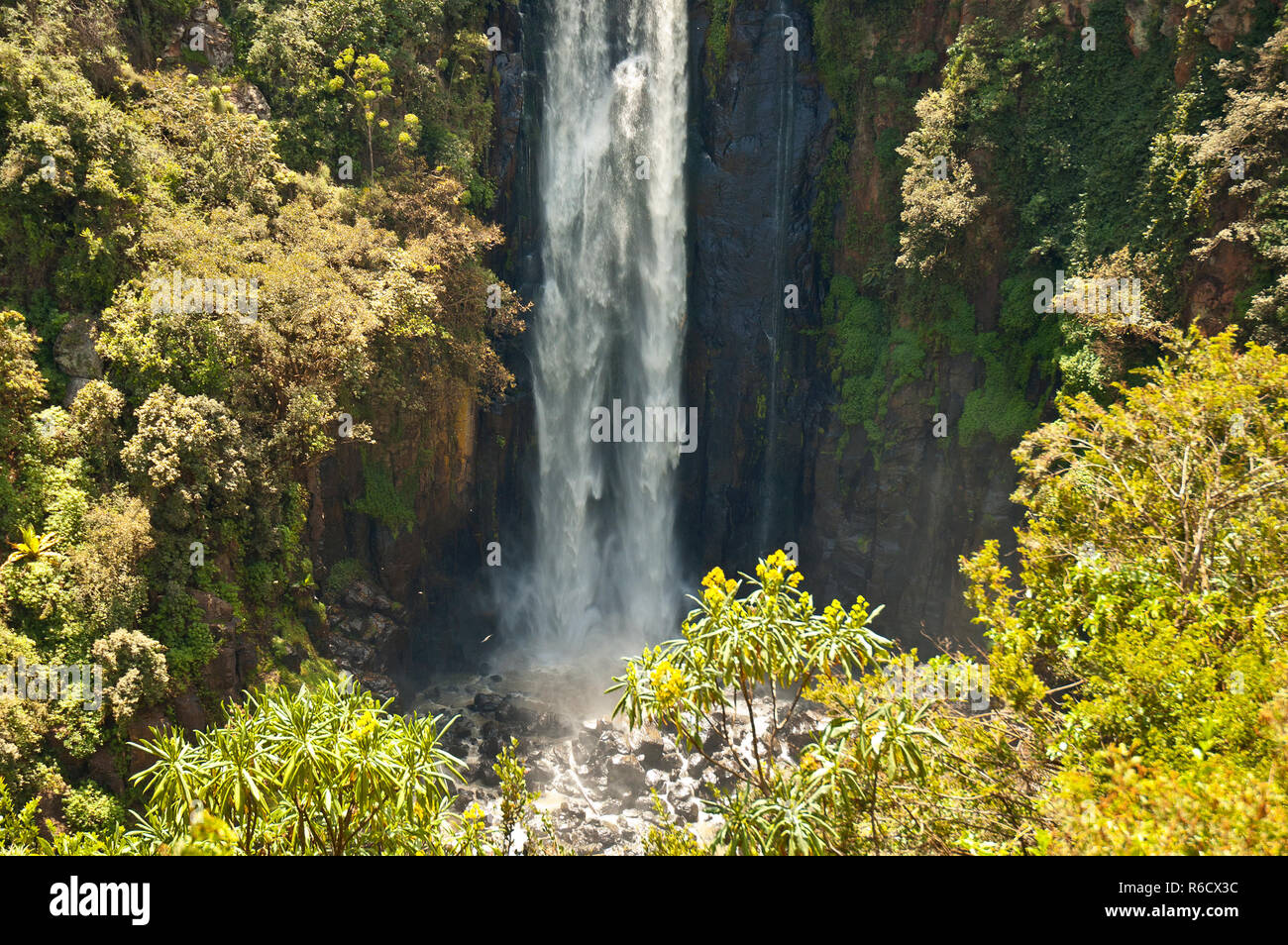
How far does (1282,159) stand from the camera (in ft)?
50.8

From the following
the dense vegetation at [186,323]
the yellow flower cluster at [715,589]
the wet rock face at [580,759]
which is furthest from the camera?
the wet rock face at [580,759]

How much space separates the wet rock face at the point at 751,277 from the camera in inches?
991

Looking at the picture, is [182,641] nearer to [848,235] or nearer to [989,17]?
[848,235]

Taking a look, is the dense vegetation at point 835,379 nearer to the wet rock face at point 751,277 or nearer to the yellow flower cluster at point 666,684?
the yellow flower cluster at point 666,684

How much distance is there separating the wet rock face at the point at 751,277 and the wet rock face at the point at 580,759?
286 inches

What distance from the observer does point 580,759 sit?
20641 millimetres

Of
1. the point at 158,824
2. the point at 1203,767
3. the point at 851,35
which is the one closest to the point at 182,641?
the point at 158,824

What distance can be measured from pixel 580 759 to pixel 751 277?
15.3 meters

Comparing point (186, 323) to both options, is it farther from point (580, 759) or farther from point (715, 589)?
point (580, 759)

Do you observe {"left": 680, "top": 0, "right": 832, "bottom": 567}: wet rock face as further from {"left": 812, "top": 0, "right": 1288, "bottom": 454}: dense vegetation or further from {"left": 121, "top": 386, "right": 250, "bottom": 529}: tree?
{"left": 121, "top": 386, "right": 250, "bottom": 529}: tree

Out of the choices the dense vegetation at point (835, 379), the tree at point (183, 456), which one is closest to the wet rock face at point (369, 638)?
the dense vegetation at point (835, 379)

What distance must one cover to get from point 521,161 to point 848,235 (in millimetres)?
10140

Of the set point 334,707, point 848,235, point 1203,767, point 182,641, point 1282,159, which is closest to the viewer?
point 1203,767

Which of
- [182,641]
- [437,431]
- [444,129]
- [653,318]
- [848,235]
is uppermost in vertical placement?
[444,129]
